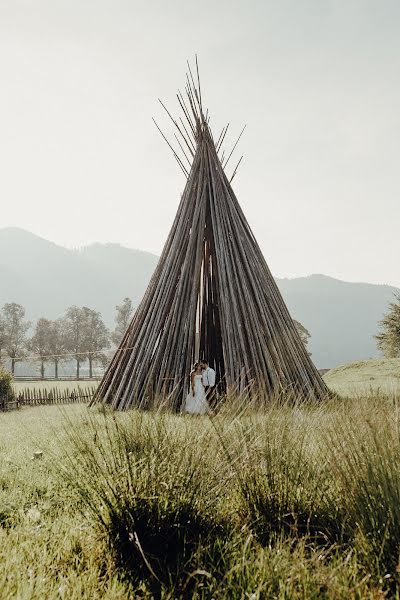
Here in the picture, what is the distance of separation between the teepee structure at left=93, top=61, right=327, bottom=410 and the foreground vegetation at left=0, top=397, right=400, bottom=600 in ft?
13.3

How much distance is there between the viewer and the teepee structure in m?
7.05

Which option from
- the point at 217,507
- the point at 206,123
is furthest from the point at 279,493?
the point at 206,123

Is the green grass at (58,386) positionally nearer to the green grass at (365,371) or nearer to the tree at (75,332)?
the green grass at (365,371)

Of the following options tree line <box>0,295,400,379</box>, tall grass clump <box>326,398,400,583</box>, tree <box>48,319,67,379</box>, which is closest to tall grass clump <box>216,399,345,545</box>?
tall grass clump <box>326,398,400,583</box>

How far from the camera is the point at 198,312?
7801 mm

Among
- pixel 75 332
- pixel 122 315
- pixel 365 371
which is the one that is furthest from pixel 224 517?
pixel 75 332

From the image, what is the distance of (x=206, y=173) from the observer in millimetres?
8109

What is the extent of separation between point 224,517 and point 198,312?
18.0ft

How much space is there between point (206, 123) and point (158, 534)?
7.29 m

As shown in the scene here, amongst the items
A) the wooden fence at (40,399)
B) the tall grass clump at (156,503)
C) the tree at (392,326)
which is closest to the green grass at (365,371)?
the wooden fence at (40,399)

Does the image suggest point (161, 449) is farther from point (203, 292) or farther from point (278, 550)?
point (203, 292)

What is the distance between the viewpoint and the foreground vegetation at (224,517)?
188 centimetres

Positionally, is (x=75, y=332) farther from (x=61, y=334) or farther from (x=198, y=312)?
(x=198, y=312)

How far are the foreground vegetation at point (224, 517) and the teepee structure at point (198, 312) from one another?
4.04 meters
